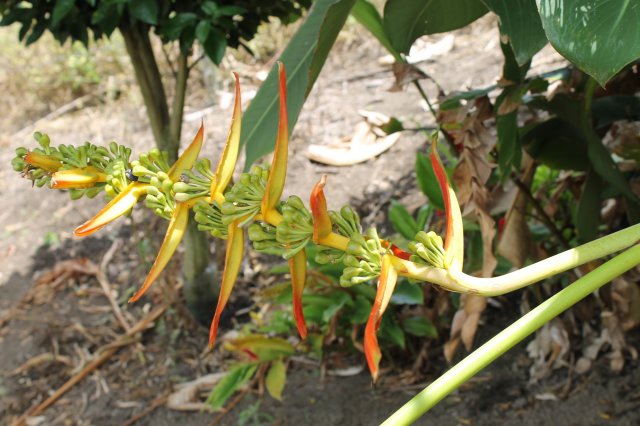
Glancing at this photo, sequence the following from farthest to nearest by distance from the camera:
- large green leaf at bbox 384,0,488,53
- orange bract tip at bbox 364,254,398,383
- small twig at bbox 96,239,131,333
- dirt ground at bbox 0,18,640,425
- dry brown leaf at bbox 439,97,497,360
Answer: small twig at bbox 96,239,131,333
dirt ground at bbox 0,18,640,425
dry brown leaf at bbox 439,97,497,360
large green leaf at bbox 384,0,488,53
orange bract tip at bbox 364,254,398,383

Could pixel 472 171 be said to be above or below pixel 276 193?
below

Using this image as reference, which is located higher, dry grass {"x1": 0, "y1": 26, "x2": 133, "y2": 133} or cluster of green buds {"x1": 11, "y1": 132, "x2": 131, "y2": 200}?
cluster of green buds {"x1": 11, "y1": 132, "x2": 131, "y2": 200}

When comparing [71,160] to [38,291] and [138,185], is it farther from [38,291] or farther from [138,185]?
[38,291]

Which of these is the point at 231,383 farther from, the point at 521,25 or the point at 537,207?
the point at 521,25

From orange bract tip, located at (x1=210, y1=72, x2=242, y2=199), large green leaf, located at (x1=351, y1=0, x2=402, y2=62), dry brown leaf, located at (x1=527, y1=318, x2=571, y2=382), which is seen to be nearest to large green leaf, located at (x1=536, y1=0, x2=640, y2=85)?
orange bract tip, located at (x1=210, y1=72, x2=242, y2=199)

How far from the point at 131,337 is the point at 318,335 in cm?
73

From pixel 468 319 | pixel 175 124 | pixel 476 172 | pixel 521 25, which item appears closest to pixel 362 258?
pixel 521 25

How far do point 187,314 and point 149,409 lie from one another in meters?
0.35

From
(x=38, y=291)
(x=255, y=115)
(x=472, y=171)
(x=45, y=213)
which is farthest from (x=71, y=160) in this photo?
(x=45, y=213)

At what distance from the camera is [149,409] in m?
1.95

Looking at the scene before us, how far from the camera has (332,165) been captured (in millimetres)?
2770

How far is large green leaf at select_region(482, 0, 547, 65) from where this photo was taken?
2.92 ft

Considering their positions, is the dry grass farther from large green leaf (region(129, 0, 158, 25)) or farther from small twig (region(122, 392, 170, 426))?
large green leaf (region(129, 0, 158, 25))

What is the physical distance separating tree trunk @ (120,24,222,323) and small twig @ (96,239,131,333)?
0.29 m
